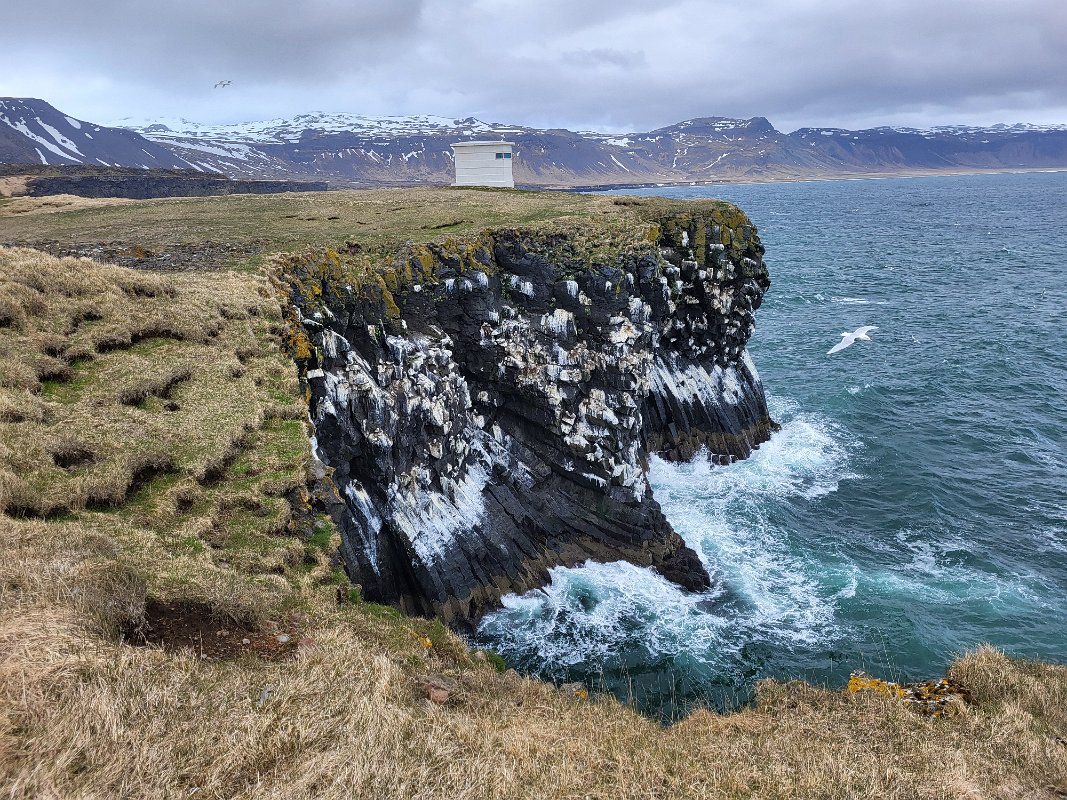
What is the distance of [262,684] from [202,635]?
1.74 m

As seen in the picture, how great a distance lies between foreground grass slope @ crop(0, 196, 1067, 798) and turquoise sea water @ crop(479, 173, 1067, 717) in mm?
4337

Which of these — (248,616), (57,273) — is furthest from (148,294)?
(248,616)

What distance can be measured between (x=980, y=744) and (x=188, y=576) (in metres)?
13.6

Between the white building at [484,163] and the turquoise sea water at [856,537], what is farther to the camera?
the white building at [484,163]

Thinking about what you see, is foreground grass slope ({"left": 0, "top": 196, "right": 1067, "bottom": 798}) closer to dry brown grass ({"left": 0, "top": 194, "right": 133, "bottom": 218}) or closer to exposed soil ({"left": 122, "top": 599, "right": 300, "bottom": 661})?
exposed soil ({"left": 122, "top": 599, "right": 300, "bottom": 661})

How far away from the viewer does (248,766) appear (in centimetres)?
723

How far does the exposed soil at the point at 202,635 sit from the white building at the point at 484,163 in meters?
57.1

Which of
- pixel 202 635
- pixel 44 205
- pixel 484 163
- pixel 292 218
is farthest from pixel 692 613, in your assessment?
pixel 44 205

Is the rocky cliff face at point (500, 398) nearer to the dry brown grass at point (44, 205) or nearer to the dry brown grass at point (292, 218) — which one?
the dry brown grass at point (292, 218)

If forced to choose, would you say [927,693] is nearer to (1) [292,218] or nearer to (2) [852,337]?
(1) [292,218]

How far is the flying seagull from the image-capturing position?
59.5 metres

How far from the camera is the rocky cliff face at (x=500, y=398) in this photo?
23516 millimetres

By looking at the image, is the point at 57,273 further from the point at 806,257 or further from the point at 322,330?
the point at 806,257

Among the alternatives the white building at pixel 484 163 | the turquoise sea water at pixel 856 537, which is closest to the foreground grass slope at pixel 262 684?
the turquoise sea water at pixel 856 537
